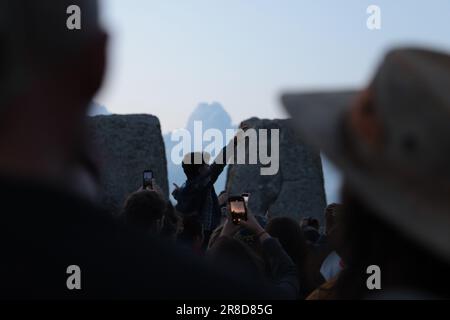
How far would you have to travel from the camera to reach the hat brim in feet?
3.60

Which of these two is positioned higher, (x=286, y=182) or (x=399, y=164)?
(x=399, y=164)

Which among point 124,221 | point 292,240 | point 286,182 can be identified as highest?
point 124,221

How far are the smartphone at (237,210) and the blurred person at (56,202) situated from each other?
3543mm

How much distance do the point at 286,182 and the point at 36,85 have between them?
19.7m

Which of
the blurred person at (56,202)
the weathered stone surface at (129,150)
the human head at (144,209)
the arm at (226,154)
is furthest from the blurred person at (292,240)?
the weathered stone surface at (129,150)

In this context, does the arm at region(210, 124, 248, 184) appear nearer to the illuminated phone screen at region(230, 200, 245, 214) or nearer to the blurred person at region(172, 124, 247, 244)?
the blurred person at region(172, 124, 247, 244)

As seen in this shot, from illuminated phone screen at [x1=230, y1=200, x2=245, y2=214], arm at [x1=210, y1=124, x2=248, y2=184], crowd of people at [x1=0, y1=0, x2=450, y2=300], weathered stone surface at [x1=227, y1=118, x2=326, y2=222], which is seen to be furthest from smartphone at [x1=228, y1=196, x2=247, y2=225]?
weathered stone surface at [x1=227, y1=118, x2=326, y2=222]

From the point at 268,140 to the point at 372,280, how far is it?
18600mm

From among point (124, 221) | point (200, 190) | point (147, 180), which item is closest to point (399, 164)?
point (124, 221)

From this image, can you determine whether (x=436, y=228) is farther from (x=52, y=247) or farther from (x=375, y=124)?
(x=52, y=247)

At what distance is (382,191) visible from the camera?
1131 millimetres

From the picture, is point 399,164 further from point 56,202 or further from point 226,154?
point 226,154

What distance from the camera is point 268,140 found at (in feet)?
66.0

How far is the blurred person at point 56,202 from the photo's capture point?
0.95 m
